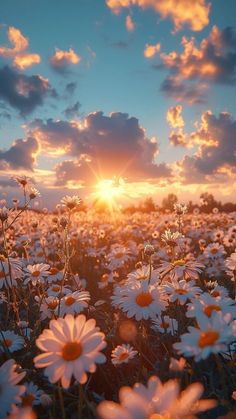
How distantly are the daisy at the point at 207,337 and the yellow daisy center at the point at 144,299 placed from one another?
1.37 metres

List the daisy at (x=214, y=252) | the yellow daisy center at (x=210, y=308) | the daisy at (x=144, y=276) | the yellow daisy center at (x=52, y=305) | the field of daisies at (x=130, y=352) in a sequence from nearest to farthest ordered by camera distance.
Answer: the field of daisies at (x=130, y=352) < the yellow daisy center at (x=210, y=308) < the daisy at (x=144, y=276) < the yellow daisy center at (x=52, y=305) < the daisy at (x=214, y=252)

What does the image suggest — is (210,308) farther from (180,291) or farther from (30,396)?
(30,396)

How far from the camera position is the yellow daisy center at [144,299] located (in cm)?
347

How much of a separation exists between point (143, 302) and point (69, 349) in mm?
1400

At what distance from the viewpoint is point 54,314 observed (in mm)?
4184

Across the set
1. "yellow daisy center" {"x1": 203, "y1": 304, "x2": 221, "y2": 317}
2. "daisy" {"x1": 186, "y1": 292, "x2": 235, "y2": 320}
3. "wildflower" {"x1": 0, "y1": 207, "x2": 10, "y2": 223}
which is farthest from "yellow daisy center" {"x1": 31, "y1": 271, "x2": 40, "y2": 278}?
"yellow daisy center" {"x1": 203, "y1": 304, "x2": 221, "y2": 317}

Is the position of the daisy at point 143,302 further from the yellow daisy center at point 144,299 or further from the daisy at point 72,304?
the daisy at point 72,304

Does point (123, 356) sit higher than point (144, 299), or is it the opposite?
point (144, 299)

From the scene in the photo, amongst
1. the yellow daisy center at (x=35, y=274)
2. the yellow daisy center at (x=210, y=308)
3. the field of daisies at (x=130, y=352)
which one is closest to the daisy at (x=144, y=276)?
the field of daisies at (x=130, y=352)

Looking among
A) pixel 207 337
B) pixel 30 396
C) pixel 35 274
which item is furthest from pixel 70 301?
pixel 207 337

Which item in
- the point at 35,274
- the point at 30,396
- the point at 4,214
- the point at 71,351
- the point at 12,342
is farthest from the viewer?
the point at 35,274

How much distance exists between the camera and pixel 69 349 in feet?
7.11

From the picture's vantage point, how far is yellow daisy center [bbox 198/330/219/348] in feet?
6.60

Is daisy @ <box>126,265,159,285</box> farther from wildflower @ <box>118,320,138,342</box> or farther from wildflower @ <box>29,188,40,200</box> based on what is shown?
wildflower @ <box>29,188,40,200</box>
